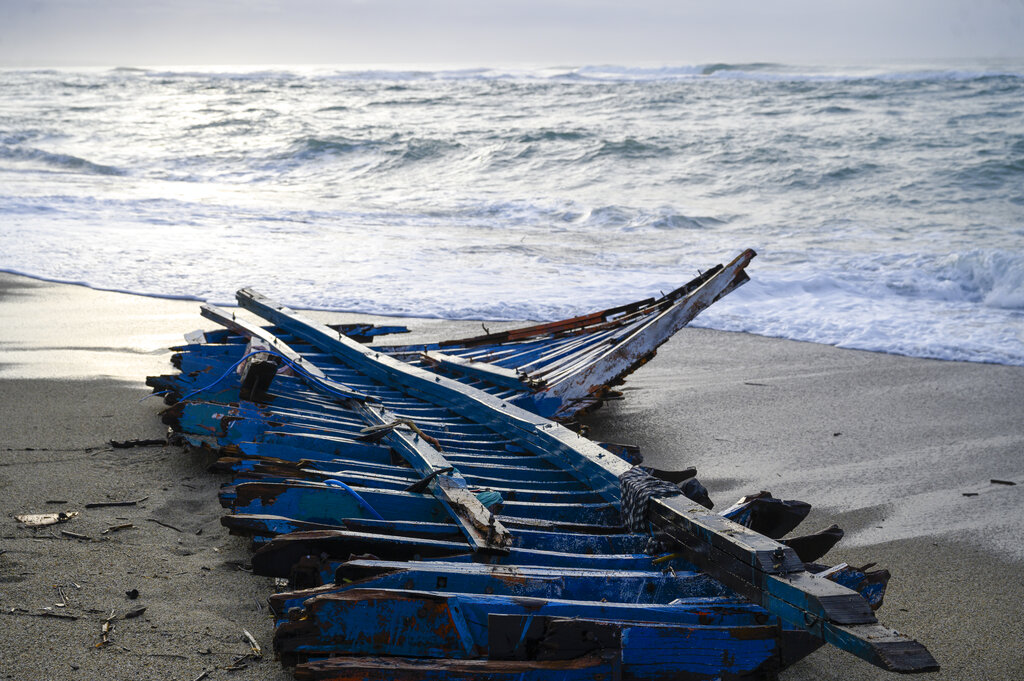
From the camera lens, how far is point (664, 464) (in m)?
4.80

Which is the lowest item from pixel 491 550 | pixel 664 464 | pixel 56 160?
pixel 664 464

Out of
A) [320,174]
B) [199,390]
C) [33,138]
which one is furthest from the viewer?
[33,138]

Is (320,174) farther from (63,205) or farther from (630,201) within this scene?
(630,201)

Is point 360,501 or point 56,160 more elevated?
point 56,160

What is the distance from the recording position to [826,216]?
1392cm

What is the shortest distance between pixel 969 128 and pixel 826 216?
28.2ft

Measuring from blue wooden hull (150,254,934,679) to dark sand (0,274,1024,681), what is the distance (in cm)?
39

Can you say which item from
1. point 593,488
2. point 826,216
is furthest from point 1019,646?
point 826,216

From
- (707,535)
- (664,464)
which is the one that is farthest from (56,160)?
(707,535)

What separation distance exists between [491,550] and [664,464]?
248cm

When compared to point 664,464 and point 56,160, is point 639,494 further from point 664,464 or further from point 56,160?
point 56,160

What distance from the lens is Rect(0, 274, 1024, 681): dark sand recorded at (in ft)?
→ 9.24

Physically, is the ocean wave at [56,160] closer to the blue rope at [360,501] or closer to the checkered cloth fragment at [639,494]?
the blue rope at [360,501]

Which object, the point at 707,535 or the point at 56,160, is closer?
the point at 707,535
